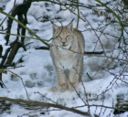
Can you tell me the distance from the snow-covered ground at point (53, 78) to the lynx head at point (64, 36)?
35cm

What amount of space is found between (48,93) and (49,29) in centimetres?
268

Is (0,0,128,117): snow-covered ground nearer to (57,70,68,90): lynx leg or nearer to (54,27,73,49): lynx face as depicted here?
(57,70,68,90): lynx leg

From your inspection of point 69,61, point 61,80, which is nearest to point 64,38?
point 69,61

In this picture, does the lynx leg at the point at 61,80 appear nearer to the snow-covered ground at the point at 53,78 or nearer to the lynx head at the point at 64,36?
the snow-covered ground at the point at 53,78

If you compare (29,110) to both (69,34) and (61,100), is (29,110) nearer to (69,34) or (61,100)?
(61,100)

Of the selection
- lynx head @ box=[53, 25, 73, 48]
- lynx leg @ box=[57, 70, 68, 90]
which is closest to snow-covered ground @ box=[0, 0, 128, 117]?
lynx leg @ box=[57, 70, 68, 90]

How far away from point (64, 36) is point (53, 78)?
100 cm

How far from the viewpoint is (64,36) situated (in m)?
8.60

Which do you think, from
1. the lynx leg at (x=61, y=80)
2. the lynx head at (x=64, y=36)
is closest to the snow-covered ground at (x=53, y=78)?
the lynx leg at (x=61, y=80)

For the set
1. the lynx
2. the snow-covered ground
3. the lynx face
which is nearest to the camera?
the snow-covered ground

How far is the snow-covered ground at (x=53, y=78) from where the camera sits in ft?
25.7

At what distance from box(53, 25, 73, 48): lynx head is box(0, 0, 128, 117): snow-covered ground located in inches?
13.8

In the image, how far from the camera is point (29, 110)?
7.86 meters

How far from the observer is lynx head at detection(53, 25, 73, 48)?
854 centimetres
